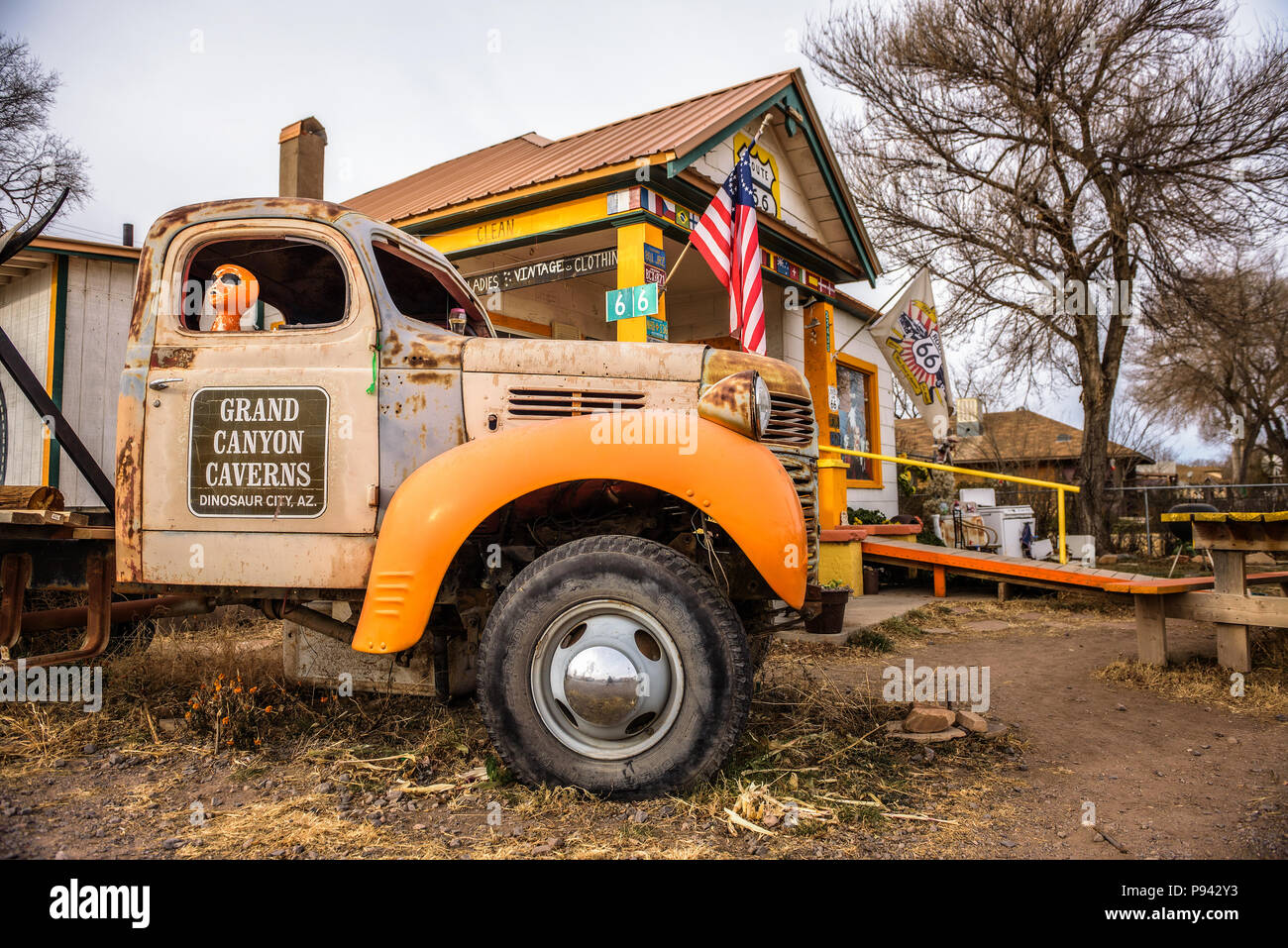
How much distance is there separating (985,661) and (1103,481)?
32.6ft

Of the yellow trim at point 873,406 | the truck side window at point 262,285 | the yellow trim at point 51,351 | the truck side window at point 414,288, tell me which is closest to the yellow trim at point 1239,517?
the truck side window at point 414,288

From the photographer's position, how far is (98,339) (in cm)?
660

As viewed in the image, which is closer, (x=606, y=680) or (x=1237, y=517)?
(x=606, y=680)

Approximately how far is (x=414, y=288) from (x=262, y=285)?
2.71ft

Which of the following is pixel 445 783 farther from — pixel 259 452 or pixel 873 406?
pixel 873 406

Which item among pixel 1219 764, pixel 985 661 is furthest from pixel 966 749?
pixel 985 661

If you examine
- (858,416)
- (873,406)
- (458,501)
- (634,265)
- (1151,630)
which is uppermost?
(634,265)

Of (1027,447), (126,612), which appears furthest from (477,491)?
(1027,447)

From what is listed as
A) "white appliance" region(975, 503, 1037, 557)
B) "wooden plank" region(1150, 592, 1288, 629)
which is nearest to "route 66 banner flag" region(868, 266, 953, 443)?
"white appliance" region(975, 503, 1037, 557)

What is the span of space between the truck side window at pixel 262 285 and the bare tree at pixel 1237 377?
64.5ft

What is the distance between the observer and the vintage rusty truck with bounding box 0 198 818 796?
297 centimetres

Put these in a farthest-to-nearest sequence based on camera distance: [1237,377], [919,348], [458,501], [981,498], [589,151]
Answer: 1. [1237,377]
2. [981,498]
3. [919,348]
4. [589,151]
5. [458,501]

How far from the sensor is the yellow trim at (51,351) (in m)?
6.39

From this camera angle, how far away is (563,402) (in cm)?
349
